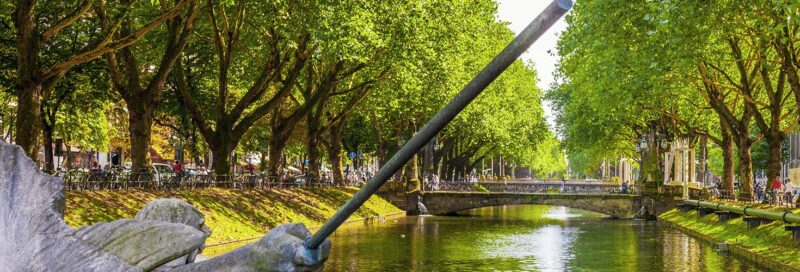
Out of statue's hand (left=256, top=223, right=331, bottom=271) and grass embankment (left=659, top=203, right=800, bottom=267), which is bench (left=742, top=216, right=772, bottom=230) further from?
statue's hand (left=256, top=223, right=331, bottom=271)

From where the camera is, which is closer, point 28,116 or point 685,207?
point 28,116

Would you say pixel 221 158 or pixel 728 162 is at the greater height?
pixel 728 162

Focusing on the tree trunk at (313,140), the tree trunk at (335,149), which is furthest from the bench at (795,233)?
the tree trunk at (335,149)

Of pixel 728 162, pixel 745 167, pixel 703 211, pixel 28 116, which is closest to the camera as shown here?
pixel 28 116

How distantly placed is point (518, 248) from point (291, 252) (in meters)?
33.5

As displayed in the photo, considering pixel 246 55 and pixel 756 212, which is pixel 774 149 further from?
pixel 246 55

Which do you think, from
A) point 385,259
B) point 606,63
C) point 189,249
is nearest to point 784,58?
point 606,63

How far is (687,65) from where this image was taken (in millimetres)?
31688

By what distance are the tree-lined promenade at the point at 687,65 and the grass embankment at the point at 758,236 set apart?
2.75 metres

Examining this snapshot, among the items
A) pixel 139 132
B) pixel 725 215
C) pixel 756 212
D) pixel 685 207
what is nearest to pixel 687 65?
pixel 756 212

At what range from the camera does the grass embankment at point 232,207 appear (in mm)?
30750

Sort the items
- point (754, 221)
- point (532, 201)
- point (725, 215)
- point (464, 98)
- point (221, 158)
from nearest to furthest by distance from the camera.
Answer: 1. point (464, 98)
2. point (754, 221)
3. point (221, 158)
4. point (725, 215)
5. point (532, 201)

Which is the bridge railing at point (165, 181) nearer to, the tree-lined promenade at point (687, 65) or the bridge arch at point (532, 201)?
the tree-lined promenade at point (687, 65)

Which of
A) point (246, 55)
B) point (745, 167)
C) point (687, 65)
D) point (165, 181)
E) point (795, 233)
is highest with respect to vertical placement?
point (246, 55)
